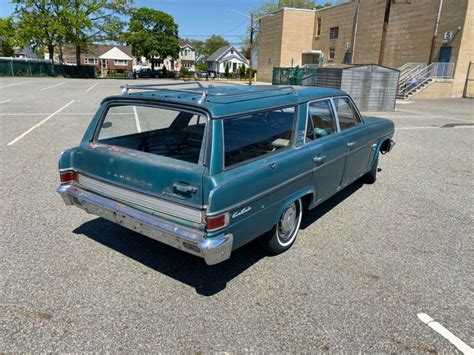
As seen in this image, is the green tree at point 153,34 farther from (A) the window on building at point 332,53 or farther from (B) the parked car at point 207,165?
(B) the parked car at point 207,165

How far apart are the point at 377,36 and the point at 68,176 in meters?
37.4

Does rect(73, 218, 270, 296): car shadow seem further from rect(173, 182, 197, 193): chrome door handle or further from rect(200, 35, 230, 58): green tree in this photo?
rect(200, 35, 230, 58): green tree

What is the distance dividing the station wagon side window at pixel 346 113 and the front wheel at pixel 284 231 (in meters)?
1.41

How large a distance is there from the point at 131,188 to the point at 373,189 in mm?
4171

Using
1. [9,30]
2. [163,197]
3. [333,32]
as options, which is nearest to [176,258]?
[163,197]

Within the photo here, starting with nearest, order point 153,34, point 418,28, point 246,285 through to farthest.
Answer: point 246,285 → point 418,28 → point 153,34

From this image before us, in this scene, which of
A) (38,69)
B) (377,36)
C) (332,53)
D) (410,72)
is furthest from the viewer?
(38,69)

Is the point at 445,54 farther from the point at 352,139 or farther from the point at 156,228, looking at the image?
the point at 156,228

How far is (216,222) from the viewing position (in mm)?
2721

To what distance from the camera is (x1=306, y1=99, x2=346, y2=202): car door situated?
3896 millimetres

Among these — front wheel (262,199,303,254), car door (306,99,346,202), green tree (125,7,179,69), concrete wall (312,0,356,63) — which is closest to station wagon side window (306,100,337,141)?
car door (306,99,346,202)

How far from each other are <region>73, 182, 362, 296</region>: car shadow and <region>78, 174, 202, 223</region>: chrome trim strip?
71cm

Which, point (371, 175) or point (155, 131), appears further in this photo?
point (371, 175)

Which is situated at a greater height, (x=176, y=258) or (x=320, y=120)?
(x=320, y=120)
